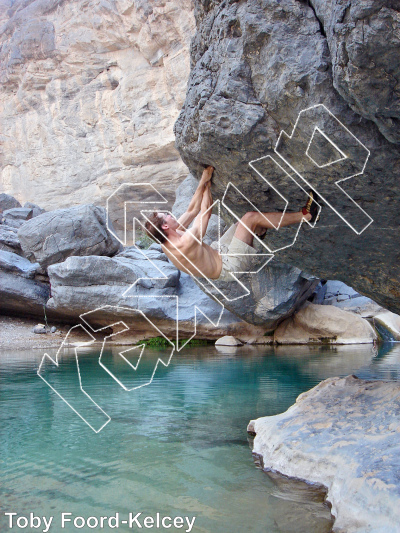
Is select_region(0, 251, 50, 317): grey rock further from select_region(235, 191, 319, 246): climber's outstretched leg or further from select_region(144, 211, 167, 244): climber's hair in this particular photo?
select_region(235, 191, 319, 246): climber's outstretched leg

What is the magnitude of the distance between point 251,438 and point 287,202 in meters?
1.95

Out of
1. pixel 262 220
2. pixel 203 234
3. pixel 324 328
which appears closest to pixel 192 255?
pixel 203 234

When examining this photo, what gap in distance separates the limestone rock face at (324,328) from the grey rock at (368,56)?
1150 cm

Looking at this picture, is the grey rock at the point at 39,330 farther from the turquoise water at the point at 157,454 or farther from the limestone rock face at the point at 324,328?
the turquoise water at the point at 157,454

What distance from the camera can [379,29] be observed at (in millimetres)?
1854

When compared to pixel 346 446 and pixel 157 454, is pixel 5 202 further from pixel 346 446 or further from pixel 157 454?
pixel 346 446

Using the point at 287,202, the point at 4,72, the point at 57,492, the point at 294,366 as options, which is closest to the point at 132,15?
the point at 4,72

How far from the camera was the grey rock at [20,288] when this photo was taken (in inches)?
567

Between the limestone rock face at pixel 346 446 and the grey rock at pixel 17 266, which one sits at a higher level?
the limestone rock face at pixel 346 446

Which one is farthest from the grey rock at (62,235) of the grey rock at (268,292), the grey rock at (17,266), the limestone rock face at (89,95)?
the limestone rock face at (89,95)

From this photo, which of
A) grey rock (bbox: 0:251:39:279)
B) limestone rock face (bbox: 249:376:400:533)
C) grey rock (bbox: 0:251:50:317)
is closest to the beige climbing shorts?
limestone rock face (bbox: 249:376:400:533)

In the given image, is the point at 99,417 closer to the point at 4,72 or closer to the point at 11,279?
the point at 11,279

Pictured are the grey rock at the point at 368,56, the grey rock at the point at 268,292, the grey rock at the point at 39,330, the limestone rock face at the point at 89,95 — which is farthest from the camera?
the limestone rock face at the point at 89,95

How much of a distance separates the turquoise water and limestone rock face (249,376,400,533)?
0.43 feet
